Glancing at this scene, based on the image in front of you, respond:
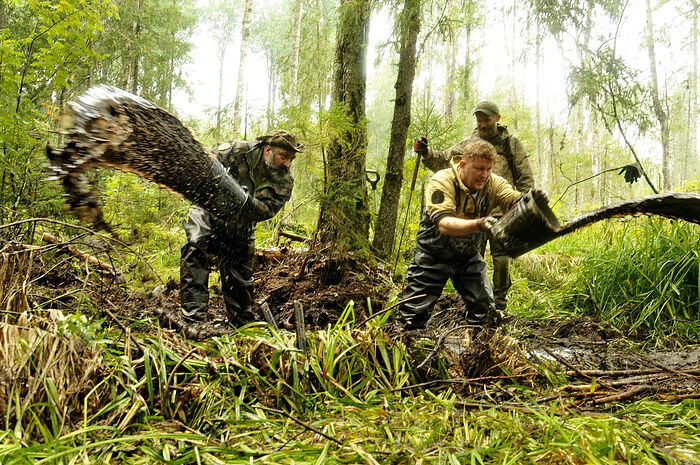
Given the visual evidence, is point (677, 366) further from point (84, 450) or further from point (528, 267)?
point (84, 450)

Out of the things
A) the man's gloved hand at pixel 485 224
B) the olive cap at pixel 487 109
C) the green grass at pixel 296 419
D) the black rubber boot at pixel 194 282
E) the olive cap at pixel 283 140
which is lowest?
the green grass at pixel 296 419

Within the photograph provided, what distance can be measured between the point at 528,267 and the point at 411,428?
18.7 feet

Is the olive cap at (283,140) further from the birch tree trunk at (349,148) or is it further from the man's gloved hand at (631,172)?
the man's gloved hand at (631,172)

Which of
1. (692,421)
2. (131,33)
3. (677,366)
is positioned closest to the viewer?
(692,421)

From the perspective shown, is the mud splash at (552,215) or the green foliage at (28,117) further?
the green foliage at (28,117)

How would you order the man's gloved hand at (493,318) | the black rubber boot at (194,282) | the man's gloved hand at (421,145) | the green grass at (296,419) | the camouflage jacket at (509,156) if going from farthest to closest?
the camouflage jacket at (509,156) < the man's gloved hand at (421,145) < the black rubber boot at (194,282) < the man's gloved hand at (493,318) < the green grass at (296,419)

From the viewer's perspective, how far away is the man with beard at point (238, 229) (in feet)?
14.0

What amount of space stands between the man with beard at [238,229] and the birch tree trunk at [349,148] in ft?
3.40

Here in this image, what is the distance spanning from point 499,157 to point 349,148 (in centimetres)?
188

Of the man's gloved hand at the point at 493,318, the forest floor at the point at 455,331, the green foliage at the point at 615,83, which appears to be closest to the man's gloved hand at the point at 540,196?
the forest floor at the point at 455,331

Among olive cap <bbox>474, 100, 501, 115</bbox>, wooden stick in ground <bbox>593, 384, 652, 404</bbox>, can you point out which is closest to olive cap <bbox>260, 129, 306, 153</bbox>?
olive cap <bbox>474, 100, 501, 115</bbox>

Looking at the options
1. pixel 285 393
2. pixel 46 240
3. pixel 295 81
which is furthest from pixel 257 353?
pixel 295 81

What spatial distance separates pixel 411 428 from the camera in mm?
1856

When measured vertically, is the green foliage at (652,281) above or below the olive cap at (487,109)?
below
